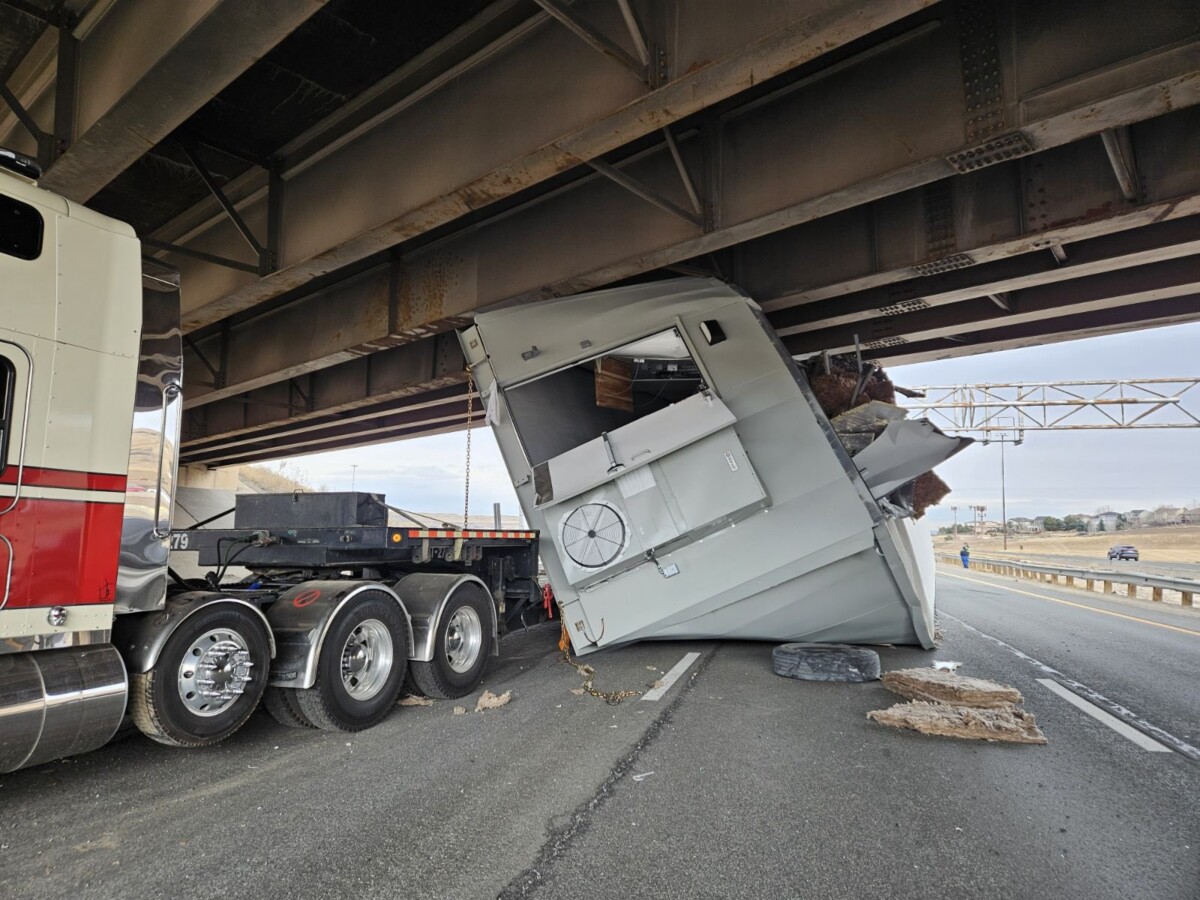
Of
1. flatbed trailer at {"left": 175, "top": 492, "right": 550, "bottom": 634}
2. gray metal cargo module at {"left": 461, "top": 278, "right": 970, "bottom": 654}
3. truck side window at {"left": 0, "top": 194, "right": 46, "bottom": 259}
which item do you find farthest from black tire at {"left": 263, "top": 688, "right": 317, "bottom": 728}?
truck side window at {"left": 0, "top": 194, "right": 46, "bottom": 259}

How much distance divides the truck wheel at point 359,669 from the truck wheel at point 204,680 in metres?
0.41

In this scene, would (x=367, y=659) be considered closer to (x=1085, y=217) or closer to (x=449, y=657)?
(x=449, y=657)

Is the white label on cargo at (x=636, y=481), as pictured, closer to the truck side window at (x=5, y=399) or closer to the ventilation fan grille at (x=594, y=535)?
the ventilation fan grille at (x=594, y=535)

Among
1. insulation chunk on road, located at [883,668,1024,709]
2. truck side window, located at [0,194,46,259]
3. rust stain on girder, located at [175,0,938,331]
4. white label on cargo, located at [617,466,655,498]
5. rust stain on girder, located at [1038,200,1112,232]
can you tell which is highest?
rust stain on girder, located at [175,0,938,331]

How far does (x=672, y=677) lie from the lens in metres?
6.75

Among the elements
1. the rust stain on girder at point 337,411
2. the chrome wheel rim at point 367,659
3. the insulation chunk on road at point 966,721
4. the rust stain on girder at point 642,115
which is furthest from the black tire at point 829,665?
the rust stain on girder at point 337,411

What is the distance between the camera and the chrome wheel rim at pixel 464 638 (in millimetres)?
6199

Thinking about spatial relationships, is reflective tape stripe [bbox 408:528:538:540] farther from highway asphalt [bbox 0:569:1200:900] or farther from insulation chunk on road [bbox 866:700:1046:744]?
insulation chunk on road [bbox 866:700:1046:744]

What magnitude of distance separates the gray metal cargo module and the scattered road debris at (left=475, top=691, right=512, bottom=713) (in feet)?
5.02

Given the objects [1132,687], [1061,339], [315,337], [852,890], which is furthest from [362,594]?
[1061,339]

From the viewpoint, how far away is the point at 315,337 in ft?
33.3

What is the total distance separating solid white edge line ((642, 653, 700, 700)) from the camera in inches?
235

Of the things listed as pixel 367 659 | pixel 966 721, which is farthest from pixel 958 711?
pixel 367 659

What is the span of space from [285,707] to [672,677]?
11.7ft
